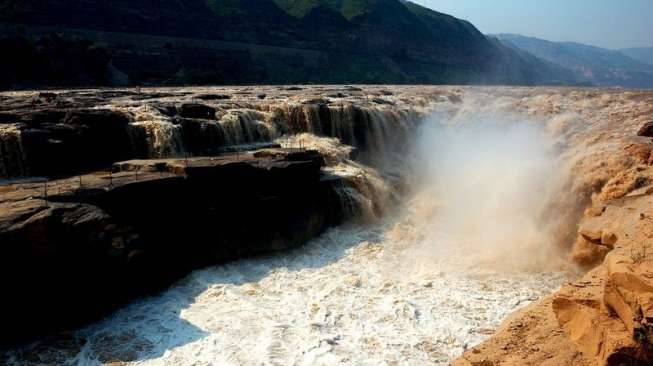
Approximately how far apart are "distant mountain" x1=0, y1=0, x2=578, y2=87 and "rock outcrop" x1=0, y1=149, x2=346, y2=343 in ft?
96.4

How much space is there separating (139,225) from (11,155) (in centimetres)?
550

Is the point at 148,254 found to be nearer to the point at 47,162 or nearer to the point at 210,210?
the point at 210,210

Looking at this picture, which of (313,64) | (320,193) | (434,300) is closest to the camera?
(434,300)

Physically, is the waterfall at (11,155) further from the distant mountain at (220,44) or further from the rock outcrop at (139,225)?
the distant mountain at (220,44)

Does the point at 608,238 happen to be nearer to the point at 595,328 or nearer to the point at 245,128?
the point at 595,328

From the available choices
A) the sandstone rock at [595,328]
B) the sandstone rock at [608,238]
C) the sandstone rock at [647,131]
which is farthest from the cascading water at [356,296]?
the sandstone rock at [647,131]

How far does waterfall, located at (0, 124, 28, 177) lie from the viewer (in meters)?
13.3

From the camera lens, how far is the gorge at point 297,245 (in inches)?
328

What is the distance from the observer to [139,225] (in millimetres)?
11219

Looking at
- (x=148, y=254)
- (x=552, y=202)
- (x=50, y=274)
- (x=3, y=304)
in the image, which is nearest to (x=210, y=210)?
(x=148, y=254)

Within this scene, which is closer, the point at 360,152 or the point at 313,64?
Answer: the point at 360,152

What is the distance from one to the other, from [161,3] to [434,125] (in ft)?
162

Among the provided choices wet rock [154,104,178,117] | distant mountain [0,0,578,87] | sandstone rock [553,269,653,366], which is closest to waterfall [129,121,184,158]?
wet rock [154,104,178,117]

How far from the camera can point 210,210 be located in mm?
12680
